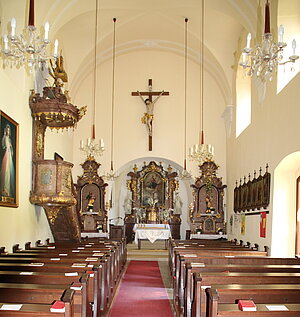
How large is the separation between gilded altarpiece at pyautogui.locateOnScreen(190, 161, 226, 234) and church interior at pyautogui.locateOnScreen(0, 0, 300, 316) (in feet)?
0.12

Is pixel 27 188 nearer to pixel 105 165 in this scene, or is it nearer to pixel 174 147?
pixel 105 165

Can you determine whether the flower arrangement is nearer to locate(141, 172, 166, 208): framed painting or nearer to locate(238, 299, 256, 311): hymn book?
locate(141, 172, 166, 208): framed painting

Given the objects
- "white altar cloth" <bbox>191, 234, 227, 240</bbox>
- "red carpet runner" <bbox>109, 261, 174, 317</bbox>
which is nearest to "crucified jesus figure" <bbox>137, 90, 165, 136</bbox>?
"white altar cloth" <bbox>191, 234, 227, 240</bbox>

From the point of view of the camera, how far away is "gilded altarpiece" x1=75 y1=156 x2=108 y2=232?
1595 centimetres

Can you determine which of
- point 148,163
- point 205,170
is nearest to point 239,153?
point 205,170

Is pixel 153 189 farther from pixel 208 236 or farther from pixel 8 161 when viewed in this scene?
pixel 8 161

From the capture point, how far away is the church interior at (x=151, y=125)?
8.93m

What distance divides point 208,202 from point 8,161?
9.03 m

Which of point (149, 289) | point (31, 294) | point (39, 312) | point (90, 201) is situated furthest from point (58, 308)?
point (90, 201)

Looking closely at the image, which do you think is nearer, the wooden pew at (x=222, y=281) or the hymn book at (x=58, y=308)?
the hymn book at (x=58, y=308)

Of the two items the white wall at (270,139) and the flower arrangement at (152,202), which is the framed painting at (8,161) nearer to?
the white wall at (270,139)

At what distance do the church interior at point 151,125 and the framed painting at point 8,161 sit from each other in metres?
0.04

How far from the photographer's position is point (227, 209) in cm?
1571

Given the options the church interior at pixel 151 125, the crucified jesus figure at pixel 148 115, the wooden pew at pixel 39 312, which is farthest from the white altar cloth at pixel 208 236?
the wooden pew at pixel 39 312
